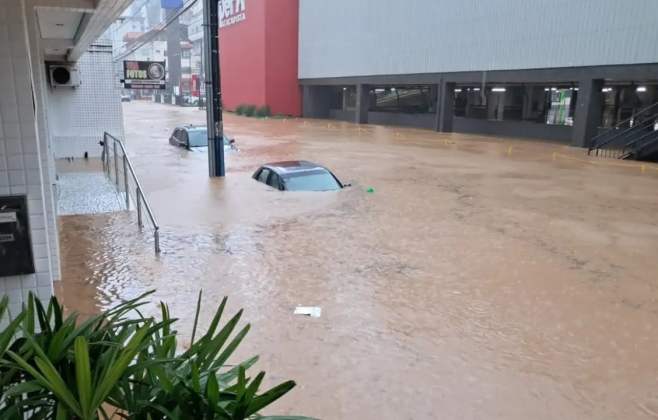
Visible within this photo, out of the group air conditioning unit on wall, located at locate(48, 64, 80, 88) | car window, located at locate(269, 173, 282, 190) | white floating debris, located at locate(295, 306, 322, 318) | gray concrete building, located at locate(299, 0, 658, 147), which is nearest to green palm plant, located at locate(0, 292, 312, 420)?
white floating debris, located at locate(295, 306, 322, 318)

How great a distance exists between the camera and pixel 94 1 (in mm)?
6648

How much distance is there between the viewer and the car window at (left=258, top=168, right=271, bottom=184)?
15.1 metres

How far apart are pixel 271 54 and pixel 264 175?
34.5m

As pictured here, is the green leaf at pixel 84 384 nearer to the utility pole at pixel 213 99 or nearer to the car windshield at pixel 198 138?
the utility pole at pixel 213 99

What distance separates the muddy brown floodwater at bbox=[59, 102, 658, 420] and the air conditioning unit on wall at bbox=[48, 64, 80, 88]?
3.92 meters

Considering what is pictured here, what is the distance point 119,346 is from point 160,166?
1791cm

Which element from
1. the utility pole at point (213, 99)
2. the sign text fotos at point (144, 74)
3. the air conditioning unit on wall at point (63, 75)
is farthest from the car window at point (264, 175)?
the sign text fotos at point (144, 74)

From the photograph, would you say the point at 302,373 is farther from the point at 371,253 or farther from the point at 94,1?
the point at 94,1

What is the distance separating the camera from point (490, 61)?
30031 millimetres

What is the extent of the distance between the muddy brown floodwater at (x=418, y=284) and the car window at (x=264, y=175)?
338 mm

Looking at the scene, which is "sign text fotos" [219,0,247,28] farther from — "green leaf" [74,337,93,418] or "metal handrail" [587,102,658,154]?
"green leaf" [74,337,93,418]

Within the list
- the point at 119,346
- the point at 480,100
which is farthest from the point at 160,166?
the point at 480,100

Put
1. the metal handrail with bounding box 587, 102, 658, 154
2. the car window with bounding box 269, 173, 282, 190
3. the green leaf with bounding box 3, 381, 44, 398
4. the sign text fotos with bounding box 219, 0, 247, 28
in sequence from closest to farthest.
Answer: the green leaf with bounding box 3, 381, 44, 398 < the car window with bounding box 269, 173, 282, 190 < the metal handrail with bounding box 587, 102, 658, 154 < the sign text fotos with bounding box 219, 0, 247, 28

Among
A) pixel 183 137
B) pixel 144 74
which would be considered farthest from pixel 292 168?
pixel 144 74
